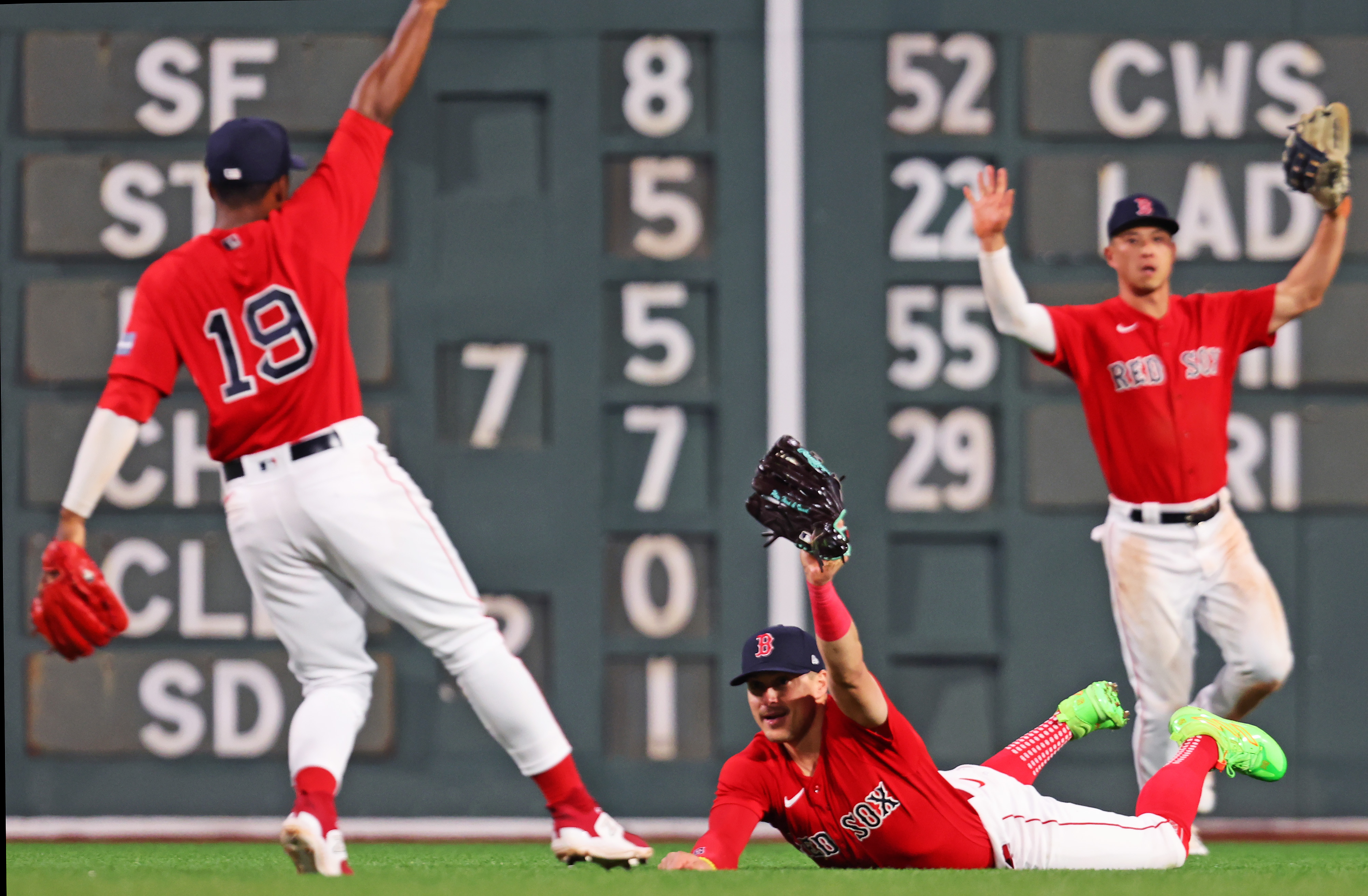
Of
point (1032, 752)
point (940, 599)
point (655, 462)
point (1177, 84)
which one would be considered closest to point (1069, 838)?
point (1032, 752)

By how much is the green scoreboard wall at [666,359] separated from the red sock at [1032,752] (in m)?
0.55

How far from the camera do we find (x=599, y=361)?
5125 mm

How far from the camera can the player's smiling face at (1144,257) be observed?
15.3 ft

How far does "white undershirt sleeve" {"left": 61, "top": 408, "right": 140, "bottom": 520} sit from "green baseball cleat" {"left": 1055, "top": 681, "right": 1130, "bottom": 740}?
255 centimetres

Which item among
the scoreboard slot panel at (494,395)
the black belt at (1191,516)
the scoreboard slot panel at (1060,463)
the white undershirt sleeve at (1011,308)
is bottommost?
the black belt at (1191,516)

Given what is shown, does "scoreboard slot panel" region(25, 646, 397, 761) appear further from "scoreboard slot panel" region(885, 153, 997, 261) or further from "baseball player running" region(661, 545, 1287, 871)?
"scoreboard slot panel" region(885, 153, 997, 261)

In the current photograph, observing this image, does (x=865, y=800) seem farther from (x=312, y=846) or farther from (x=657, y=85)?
(x=657, y=85)

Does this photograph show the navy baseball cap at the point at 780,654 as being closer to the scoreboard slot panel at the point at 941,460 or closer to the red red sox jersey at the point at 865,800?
the red red sox jersey at the point at 865,800

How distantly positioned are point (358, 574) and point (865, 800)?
1200mm

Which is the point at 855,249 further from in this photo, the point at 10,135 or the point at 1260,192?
the point at 10,135

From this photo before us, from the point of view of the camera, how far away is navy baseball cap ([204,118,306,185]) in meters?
3.60

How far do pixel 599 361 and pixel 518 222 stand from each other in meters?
0.49

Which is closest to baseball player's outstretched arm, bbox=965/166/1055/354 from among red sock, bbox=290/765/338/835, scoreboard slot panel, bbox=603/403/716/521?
scoreboard slot panel, bbox=603/403/716/521

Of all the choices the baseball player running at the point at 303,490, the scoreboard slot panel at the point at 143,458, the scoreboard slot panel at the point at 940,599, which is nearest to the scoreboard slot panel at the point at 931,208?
the scoreboard slot panel at the point at 940,599
